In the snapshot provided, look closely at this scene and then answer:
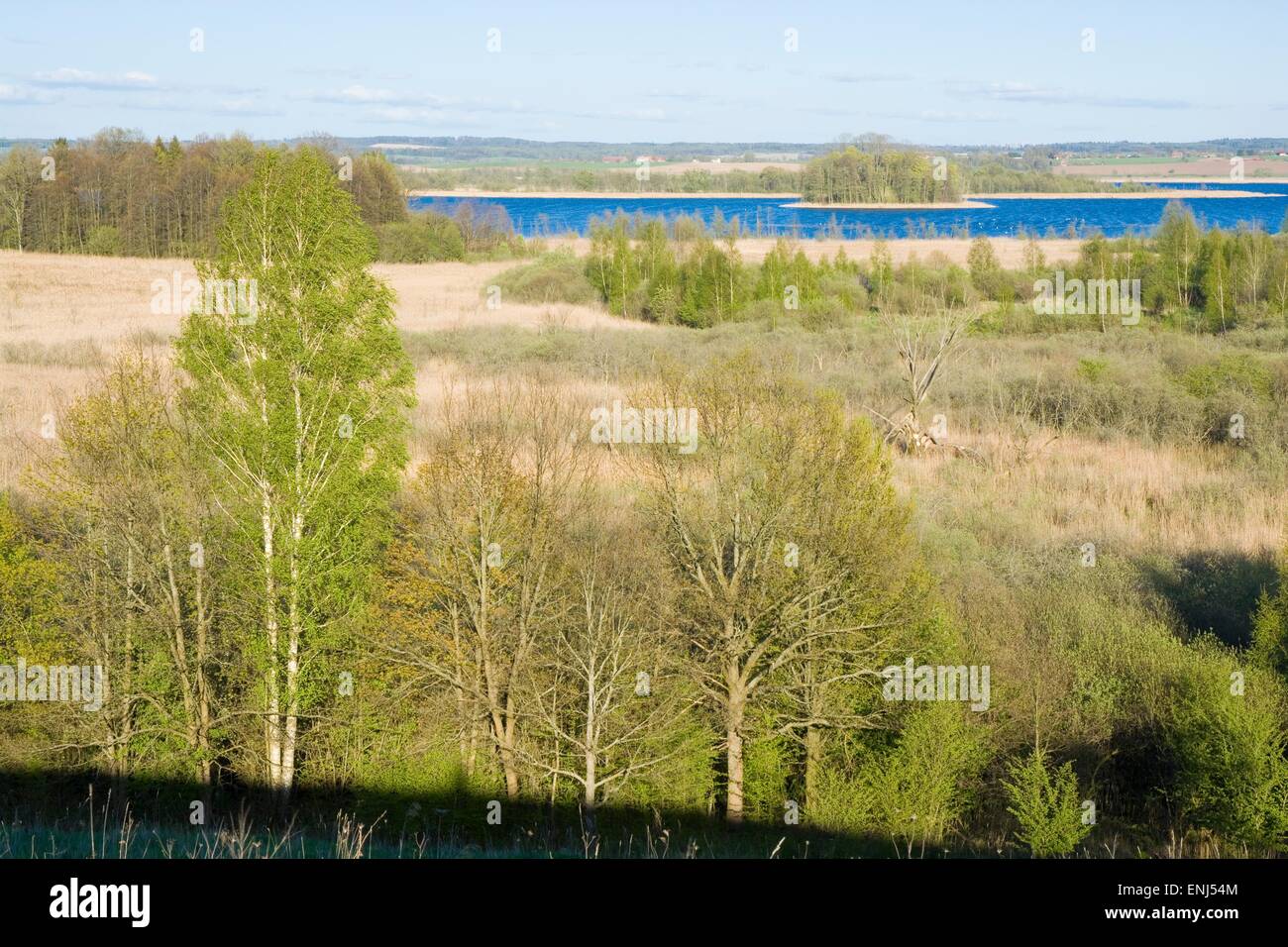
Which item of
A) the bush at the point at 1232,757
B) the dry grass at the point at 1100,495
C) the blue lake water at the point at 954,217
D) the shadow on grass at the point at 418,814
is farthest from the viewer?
the blue lake water at the point at 954,217

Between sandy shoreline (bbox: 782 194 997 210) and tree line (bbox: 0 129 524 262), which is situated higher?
sandy shoreline (bbox: 782 194 997 210)

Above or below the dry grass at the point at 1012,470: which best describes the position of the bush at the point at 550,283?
above

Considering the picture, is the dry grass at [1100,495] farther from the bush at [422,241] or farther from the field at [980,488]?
the bush at [422,241]

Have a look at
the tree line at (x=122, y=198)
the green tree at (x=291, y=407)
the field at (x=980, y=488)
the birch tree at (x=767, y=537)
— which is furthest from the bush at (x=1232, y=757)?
the tree line at (x=122, y=198)

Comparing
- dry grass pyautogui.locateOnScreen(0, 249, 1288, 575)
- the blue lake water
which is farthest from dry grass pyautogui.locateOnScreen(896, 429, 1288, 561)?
the blue lake water

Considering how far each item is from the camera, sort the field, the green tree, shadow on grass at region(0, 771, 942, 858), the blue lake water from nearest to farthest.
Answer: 1. shadow on grass at region(0, 771, 942, 858)
2. the green tree
3. the field
4. the blue lake water

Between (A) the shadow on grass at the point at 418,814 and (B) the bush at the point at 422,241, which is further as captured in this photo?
(B) the bush at the point at 422,241

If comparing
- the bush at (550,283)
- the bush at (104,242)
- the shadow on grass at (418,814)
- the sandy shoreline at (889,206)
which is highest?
the sandy shoreline at (889,206)

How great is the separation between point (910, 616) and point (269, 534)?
12.9 m

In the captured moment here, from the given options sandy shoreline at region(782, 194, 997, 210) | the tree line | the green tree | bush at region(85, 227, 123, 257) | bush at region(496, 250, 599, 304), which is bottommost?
the green tree

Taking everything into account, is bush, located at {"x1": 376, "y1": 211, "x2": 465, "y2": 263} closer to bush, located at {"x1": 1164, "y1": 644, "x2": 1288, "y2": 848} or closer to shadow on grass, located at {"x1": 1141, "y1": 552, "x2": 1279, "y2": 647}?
shadow on grass, located at {"x1": 1141, "y1": 552, "x2": 1279, "y2": 647}
